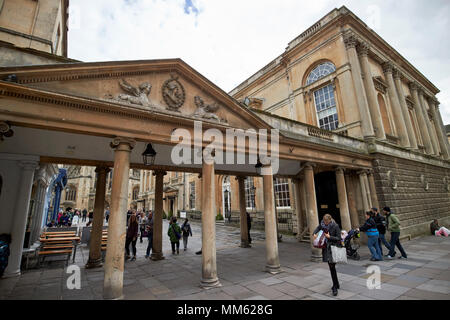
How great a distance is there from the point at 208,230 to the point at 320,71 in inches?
565

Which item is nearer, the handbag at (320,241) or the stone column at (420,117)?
the handbag at (320,241)

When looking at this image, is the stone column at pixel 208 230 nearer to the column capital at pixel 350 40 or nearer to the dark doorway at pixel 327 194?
the dark doorway at pixel 327 194

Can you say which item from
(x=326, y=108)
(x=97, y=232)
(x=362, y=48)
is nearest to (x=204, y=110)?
(x=97, y=232)

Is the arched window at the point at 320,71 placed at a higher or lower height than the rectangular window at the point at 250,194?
higher

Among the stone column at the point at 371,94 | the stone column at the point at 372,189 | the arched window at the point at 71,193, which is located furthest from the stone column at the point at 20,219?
the arched window at the point at 71,193

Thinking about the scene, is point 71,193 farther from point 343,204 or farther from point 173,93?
point 343,204

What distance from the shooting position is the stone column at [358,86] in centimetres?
1220

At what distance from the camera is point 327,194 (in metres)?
12.6

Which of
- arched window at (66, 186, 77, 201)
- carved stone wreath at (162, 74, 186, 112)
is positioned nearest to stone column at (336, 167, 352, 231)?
carved stone wreath at (162, 74, 186, 112)

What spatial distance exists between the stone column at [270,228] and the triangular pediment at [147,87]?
182cm
